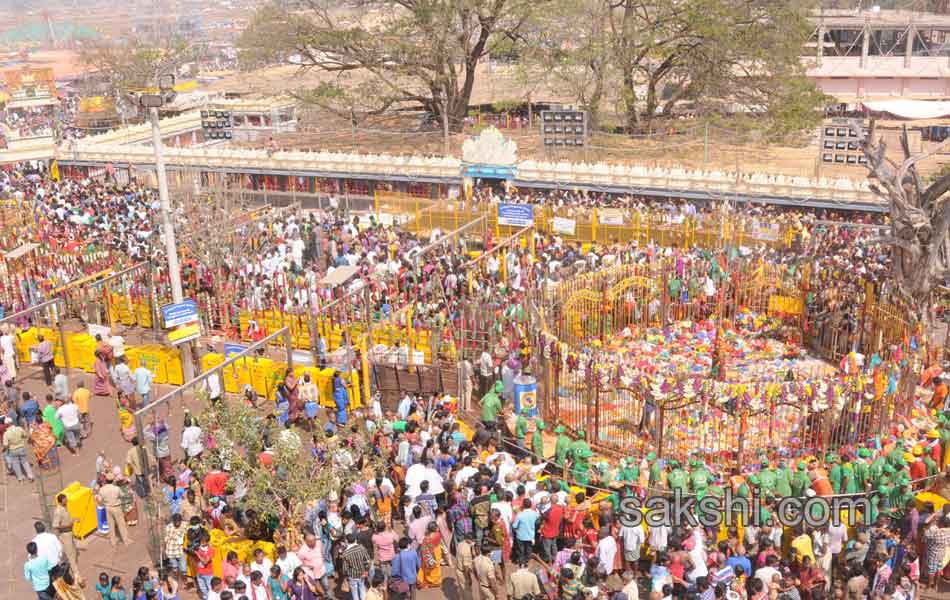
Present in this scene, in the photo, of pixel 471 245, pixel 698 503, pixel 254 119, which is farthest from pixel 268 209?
pixel 254 119

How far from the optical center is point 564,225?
2853 centimetres

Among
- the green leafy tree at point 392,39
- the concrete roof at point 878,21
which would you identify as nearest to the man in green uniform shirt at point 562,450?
the green leafy tree at point 392,39

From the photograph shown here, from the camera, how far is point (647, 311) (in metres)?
21.9

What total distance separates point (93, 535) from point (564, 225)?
56.3ft

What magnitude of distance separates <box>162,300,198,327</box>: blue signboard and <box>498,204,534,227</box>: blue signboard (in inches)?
419

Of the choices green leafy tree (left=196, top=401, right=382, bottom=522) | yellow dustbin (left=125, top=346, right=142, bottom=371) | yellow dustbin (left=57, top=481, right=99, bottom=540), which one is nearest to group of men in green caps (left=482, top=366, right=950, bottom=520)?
green leafy tree (left=196, top=401, right=382, bottom=522)

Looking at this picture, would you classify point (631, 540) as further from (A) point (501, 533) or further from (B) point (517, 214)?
(B) point (517, 214)

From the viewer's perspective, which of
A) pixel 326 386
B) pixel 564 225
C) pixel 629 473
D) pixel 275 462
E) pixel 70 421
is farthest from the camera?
pixel 564 225

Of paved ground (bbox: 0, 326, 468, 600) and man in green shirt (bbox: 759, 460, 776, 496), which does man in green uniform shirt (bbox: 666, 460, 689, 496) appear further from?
paved ground (bbox: 0, 326, 468, 600)

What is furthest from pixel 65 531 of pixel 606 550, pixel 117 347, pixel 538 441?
pixel 606 550

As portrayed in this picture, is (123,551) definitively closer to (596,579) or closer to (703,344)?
(596,579)

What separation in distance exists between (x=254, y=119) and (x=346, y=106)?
9.89 metres

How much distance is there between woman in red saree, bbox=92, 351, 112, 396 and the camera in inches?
774

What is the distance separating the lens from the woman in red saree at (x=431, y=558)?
12672mm
